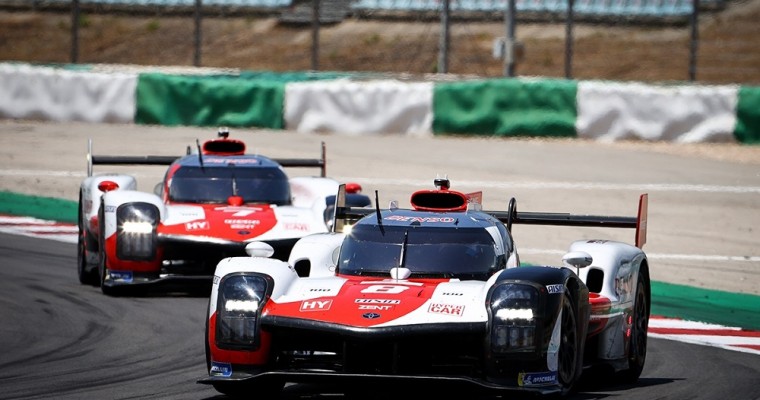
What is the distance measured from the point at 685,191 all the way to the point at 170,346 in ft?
41.8

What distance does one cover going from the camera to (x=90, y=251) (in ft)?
48.7

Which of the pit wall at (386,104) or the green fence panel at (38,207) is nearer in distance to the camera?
the green fence panel at (38,207)

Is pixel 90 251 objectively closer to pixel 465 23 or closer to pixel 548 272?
pixel 548 272

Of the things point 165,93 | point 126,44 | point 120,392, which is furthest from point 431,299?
point 126,44

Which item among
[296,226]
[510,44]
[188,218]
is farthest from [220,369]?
[510,44]

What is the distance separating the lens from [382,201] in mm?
21219

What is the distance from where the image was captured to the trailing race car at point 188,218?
13.9 m

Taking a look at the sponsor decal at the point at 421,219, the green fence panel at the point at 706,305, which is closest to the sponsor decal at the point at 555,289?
the sponsor decal at the point at 421,219

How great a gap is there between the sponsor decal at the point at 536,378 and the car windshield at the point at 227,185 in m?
7.20

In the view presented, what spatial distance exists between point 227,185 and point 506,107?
1232 centimetres

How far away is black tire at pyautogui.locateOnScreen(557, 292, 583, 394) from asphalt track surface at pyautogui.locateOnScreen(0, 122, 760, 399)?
17.4 inches

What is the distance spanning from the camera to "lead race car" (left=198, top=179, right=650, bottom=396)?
333 inches

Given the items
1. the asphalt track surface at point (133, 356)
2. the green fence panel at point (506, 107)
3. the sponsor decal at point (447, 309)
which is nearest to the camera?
the sponsor decal at point (447, 309)

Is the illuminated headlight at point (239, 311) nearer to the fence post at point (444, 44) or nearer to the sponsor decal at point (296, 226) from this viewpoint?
the sponsor decal at point (296, 226)
